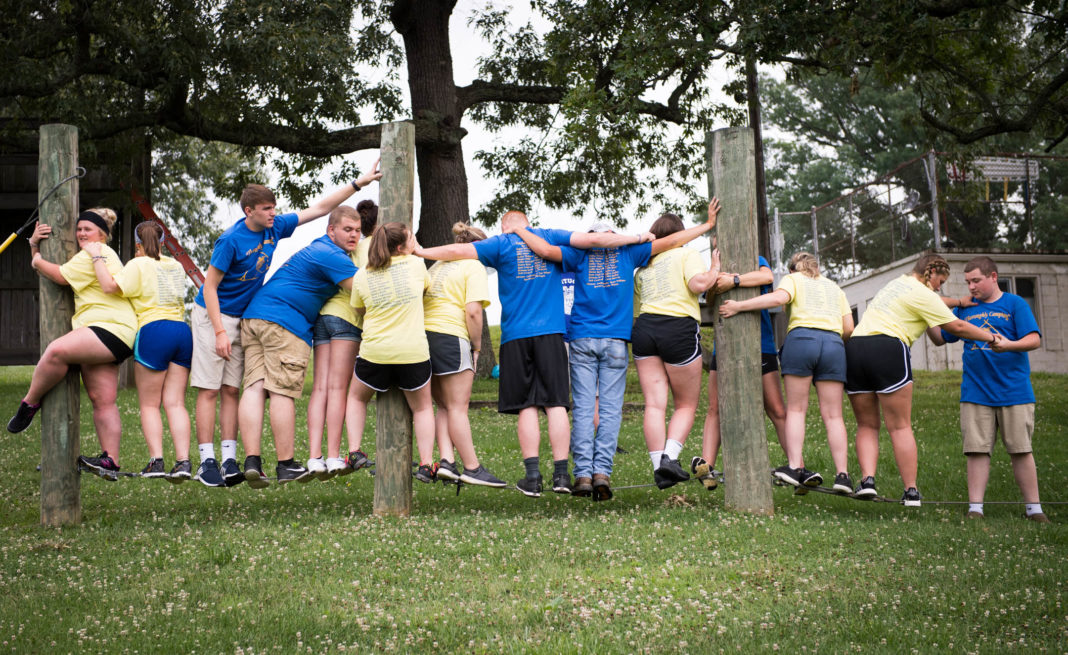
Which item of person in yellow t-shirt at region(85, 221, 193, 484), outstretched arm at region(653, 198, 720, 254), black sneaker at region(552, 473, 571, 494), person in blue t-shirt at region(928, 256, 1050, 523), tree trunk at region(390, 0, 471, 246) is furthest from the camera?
tree trunk at region(390, 0, 471, 246)

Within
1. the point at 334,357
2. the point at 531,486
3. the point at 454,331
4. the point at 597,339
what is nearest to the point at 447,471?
the point at 531,486

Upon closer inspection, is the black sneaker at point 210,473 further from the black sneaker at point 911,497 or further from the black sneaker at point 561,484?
the black sneaker at point 911,497

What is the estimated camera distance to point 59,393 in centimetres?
980

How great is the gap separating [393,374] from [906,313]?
15.8ft

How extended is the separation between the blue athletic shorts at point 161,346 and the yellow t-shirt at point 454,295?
2178mm

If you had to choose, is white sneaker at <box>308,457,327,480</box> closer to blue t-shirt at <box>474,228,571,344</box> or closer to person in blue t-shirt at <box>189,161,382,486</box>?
person in blue t-shirt at <box>189,161,382,486</box>

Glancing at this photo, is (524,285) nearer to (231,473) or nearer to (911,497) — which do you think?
(231,473)

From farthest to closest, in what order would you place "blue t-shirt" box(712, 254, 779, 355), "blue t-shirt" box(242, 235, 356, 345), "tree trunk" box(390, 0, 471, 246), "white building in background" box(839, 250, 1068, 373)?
"white building in background" box(839, 250, 1068, 373), "tree trunk" box(390, 0, 471, 246), "blue t-shirt" box(712, 254, 779, 355), "blue t-shirt" box(242, 235, 356, 345)

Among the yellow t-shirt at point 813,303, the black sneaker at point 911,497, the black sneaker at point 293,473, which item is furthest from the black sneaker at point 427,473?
the black sneaker at point 911,497

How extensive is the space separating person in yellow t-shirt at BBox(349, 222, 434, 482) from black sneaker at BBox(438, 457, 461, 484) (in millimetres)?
98

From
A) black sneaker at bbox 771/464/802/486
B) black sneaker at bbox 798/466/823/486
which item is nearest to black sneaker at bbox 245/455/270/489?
black sneaker at bbox 771/464/802/486

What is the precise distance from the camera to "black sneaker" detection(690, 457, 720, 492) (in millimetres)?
9328

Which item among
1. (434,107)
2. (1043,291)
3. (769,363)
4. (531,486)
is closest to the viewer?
(531,486)

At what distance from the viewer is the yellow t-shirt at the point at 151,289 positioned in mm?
9312
